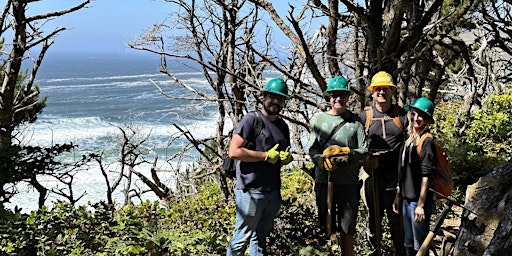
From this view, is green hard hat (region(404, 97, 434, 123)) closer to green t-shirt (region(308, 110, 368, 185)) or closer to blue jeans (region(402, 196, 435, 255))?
green t-shirt (region(308, 110, 368, 185))

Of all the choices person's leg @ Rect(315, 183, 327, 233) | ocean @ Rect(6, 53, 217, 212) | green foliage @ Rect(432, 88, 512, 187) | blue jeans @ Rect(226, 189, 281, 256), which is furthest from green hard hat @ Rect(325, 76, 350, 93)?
ocean @ Rect(6, 53, 217, 212)

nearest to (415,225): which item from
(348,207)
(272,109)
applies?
(348,207)

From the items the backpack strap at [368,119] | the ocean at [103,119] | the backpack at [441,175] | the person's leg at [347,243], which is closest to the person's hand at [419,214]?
the backpack at [441,175]

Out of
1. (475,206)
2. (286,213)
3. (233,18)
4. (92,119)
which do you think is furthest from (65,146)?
(92,119)

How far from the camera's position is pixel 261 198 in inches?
144

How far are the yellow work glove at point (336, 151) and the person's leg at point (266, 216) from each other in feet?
1.70

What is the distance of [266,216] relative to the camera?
383cm

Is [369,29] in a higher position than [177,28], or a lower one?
lower

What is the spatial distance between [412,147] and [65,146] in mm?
6589

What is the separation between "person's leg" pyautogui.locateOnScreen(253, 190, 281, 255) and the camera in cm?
372

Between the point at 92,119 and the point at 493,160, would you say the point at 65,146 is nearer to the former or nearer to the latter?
the point at 493,160

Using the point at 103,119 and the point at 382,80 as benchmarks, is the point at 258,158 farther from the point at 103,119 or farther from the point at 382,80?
the point at 103,119

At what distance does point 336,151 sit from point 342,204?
1.72 ft

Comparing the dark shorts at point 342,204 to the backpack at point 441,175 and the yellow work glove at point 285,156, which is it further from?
the backpack at point 441,175
